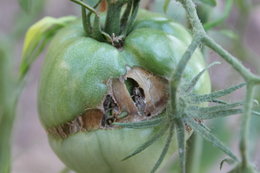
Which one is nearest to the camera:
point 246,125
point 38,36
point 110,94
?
point 246,125

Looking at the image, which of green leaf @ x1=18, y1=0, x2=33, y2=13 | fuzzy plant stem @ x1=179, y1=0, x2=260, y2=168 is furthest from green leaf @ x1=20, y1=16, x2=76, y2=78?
fuzzy plant stem @ x1=179, y1=0, x2=260, y2=168

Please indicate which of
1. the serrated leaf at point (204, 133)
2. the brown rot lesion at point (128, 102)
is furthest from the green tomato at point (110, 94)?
the serrated leaf at point (204, 133)

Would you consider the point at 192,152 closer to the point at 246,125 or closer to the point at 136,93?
the point at 136,93

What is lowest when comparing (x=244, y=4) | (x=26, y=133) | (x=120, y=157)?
(x=26, y=133)

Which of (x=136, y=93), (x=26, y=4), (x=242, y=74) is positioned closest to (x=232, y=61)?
(x=242, y=74)

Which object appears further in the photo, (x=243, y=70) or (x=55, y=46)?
(x=55, y=46)

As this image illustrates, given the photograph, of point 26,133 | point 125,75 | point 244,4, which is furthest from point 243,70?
point 26,133

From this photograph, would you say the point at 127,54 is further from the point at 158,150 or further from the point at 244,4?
the point at 244,4
